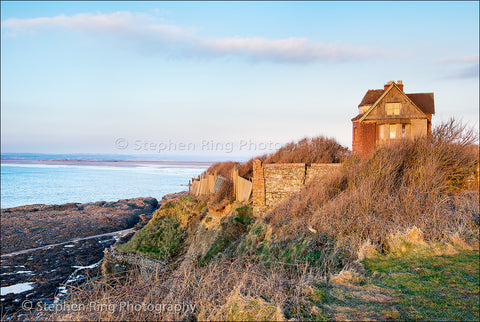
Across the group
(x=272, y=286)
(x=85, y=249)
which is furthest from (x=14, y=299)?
(x=272, y=286)

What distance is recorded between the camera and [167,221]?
18875 millimetres

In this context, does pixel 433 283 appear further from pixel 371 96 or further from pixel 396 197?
pixel 371 96

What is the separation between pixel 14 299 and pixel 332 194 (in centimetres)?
1361

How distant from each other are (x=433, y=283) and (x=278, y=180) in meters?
9.54

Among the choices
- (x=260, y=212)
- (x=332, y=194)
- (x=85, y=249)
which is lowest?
(x=85, y=249)

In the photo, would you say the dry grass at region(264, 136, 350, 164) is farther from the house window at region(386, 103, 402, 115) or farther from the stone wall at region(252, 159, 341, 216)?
the house window at region(386, 103, 402, 115)

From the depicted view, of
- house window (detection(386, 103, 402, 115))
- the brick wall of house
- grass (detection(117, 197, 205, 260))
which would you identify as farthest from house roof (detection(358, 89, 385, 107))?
grass (detection(117, 197, 205, 260))

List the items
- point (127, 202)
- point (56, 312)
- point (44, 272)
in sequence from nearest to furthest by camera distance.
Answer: point (56, 312)
point (44, 272)
point (127, 202)

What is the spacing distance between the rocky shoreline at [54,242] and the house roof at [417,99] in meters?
18.8

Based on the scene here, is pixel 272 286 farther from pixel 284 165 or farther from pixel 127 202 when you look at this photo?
pixel 127 202

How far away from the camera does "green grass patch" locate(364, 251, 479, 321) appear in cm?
466

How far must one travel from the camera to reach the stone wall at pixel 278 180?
590 inches

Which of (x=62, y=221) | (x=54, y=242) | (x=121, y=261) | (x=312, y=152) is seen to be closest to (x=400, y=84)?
(x=312, y=152)

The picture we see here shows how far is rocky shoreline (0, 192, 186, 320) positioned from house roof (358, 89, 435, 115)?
61.6 ft
